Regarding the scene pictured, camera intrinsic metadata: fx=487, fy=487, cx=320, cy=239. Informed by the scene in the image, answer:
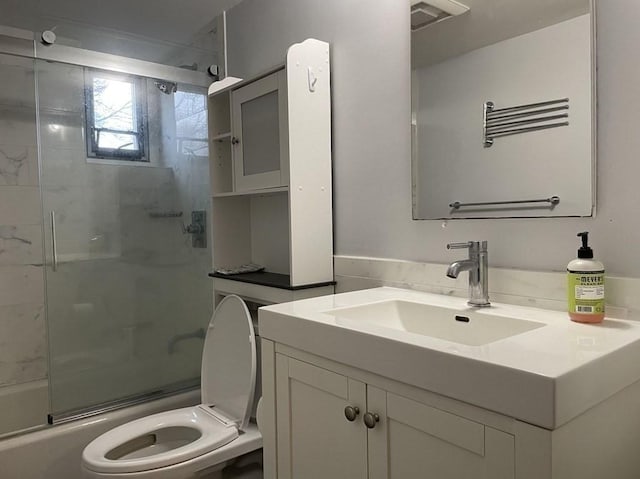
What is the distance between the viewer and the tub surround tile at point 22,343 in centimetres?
237

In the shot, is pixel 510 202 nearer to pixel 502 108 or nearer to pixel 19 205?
pixel 502 108

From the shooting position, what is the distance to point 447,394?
83 centimetres

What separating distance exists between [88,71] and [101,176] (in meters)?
0.44

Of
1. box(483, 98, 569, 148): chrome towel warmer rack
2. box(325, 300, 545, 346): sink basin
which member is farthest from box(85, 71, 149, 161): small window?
box(483, 98, 569, 148): chrome towel warmer rack

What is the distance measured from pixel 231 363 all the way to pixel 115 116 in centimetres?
123

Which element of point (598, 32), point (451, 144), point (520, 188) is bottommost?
point (520, 188)

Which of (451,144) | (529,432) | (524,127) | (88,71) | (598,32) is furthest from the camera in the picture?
(88,71)

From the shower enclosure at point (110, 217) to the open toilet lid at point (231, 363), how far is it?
499mm

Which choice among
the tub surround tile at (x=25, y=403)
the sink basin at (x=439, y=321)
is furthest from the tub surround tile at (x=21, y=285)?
the sink basin at (x=439, y=321)

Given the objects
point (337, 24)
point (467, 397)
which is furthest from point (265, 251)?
point (467, 397)

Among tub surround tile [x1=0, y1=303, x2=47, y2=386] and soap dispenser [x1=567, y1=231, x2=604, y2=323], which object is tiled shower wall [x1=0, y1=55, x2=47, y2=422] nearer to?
tub surround tile [x1=0, y1=303, x2=47, y2=386]

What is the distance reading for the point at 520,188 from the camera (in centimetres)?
124

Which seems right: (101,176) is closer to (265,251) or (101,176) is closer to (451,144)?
(265,251)

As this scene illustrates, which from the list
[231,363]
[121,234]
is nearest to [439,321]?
[231,363]
